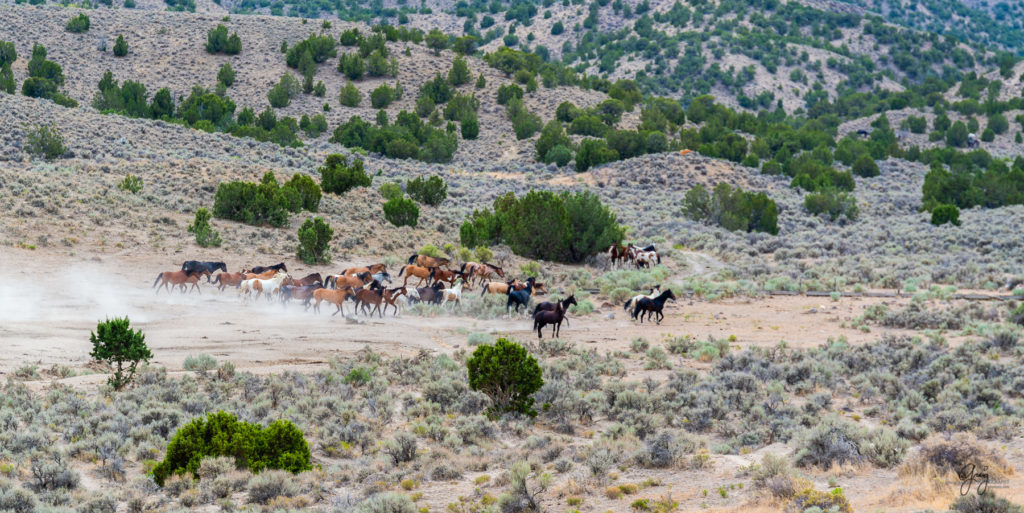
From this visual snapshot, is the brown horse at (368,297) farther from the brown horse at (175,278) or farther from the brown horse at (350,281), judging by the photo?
the brown horse at (175,278)

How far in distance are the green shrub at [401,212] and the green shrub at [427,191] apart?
643 centimetres

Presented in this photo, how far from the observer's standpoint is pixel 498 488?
11180mm

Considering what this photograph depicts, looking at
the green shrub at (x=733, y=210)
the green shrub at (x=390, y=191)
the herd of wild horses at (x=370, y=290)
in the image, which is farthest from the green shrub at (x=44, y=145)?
the green shrub at (x=733, y=210)

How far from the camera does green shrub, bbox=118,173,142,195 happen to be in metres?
36.8

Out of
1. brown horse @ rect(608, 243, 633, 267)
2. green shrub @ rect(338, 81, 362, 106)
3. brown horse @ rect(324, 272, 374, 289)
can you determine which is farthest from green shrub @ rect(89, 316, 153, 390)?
green shrub @ rect(338, 81, 362, 106)

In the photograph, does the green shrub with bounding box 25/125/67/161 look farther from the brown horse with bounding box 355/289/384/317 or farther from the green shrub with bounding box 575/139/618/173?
the green shrub with bounding box 575/139/618/173

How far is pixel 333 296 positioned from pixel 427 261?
7.31m

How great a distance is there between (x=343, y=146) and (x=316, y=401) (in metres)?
54.3

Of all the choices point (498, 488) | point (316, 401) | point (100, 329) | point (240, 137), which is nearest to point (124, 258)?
point (100, 329)

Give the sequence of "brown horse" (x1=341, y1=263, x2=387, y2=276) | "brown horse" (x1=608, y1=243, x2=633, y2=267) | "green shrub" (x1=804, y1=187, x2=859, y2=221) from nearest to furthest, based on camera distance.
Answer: "brown horse" (x1=341, y1=263, x2=387, y2=276)
"brown horse" (x1=608, y1=243, x2=633, y2=267)
"green shrub" (x1=804, y1=187, x2=859, y2=221)

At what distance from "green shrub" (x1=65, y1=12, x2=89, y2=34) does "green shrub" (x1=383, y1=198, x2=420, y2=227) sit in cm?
6171

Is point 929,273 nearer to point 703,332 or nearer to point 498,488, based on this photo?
point 703,332

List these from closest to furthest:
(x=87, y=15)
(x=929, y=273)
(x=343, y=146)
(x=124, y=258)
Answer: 1. (x=124, y=258)
2. (x=929, y=273)
3. (x=343, y=146)
4. (x=87, y=15)

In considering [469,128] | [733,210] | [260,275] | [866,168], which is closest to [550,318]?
[260,275]
